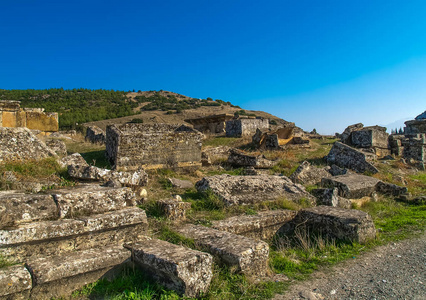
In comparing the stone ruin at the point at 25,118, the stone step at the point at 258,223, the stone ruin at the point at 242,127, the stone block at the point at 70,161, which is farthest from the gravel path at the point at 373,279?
the stone ruin at the point at 25,118

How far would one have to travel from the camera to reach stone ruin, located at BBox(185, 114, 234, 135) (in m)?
18.0

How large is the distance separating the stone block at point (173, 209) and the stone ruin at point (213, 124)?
1302 cm

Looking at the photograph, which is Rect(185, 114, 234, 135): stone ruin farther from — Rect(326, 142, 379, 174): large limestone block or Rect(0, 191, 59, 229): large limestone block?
Rect(0, 191, 59, 229): large limestone block

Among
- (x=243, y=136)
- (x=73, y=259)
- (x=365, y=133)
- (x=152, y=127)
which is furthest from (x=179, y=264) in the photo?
(x=243, y=136)

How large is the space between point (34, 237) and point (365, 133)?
12995mm

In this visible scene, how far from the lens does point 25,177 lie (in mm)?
5184

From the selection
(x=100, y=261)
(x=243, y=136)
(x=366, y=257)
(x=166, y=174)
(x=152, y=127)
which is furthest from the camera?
(x=243, y=136)

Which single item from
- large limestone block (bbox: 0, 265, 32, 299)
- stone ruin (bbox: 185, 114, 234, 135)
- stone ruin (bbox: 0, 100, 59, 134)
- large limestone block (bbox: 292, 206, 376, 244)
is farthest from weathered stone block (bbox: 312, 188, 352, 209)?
stone ruin (bbox: 185, 114, 234, 135)

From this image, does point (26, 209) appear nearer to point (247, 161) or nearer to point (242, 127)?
point (247, 161)

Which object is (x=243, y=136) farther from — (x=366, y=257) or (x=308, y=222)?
(x=366, y=257)

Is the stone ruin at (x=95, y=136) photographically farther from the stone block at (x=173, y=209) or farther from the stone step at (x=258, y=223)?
the stone step at (x=258, y=223)

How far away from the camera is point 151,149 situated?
795cm

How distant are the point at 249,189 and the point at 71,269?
12.5ft


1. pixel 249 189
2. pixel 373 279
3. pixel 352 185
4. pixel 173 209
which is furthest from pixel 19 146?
pixel 352 185
